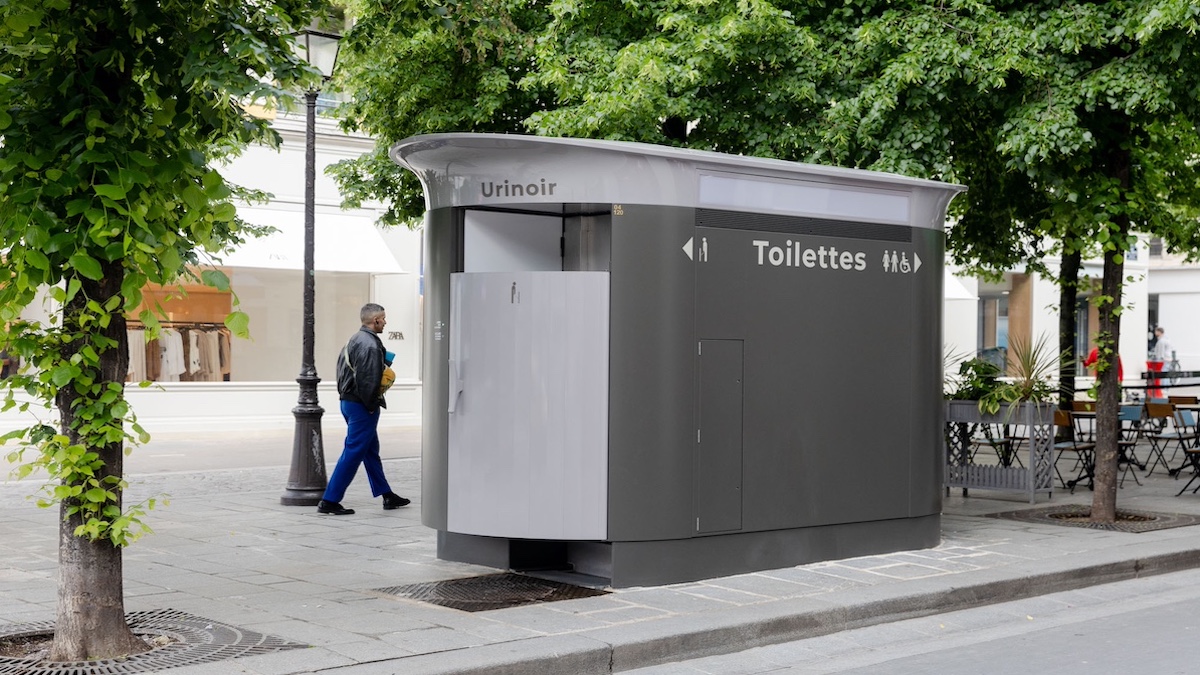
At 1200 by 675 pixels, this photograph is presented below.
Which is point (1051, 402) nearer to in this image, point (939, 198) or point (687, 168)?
point (939, 198)

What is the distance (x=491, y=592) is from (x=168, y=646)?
2.19 meters

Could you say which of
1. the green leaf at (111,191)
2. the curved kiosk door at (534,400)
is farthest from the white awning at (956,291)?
the green leaf at (111,191)

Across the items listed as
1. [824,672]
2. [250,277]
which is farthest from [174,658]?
[250,277]

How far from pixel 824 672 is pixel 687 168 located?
336 centimetres

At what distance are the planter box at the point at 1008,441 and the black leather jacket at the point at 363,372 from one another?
5.46 meters

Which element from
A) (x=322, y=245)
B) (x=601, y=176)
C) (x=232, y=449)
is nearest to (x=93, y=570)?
(x=601, y=176)

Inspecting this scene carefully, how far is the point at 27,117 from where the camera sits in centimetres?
613

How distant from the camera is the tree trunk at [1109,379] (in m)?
11.8

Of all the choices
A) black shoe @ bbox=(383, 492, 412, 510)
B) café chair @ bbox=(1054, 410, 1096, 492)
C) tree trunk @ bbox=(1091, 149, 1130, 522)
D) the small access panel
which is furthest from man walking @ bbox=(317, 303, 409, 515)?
café chair @ bbox=(1054, 410, 1096, 492)

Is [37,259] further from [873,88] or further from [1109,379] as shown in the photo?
[1109,379]

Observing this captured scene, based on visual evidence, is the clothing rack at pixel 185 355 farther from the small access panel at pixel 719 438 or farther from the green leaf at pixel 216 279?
the green leaf at pixel 216 279

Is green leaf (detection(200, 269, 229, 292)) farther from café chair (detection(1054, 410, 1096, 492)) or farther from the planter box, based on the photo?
café chair (detection(1054, 410, 1096, 492))

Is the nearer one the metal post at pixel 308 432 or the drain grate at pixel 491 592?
the drain grate at pixel 491 592

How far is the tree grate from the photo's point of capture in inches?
243
